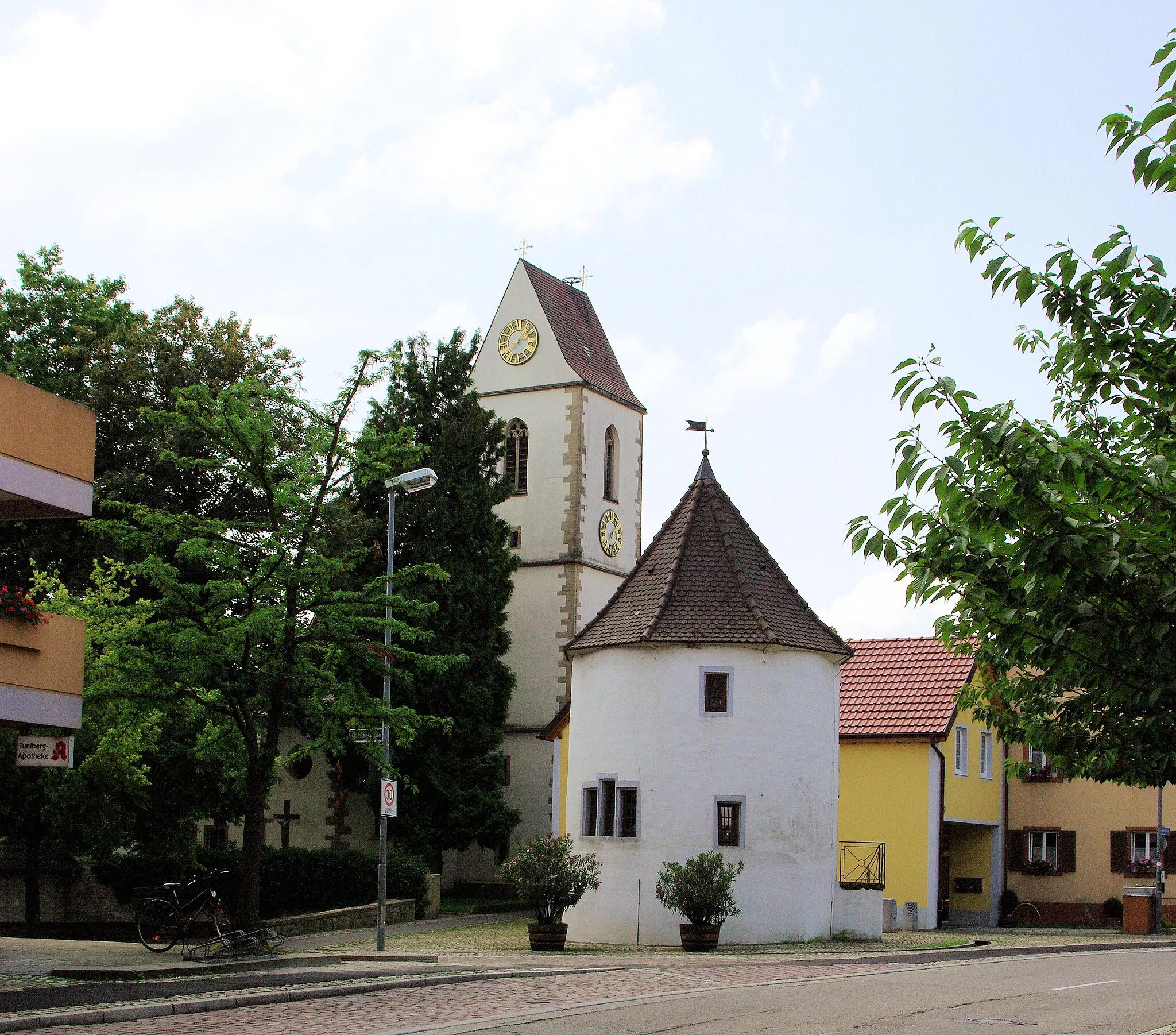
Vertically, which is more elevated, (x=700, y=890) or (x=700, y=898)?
(x=700, y=890)

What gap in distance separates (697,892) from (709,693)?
15.5 ft

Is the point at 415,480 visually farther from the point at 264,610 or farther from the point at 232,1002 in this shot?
the point at 232,1002

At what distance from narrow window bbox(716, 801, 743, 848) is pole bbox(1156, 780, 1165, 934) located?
1273cm

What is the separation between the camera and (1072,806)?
4456 centimetres

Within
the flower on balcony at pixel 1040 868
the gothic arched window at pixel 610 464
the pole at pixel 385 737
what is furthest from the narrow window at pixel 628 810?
the gothic arched window at pixel 610 464

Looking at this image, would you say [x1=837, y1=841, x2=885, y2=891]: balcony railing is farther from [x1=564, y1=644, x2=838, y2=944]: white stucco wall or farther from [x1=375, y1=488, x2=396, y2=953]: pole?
[x1=375, y1=488, x2=396, y2=953]: pole

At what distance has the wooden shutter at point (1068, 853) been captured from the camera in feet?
145

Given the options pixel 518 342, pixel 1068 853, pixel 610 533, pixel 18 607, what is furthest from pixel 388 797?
pixel 518 342

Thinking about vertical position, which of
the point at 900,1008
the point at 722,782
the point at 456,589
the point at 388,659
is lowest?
the point at 900,1008

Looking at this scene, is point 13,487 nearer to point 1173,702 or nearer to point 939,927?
point 1173,702

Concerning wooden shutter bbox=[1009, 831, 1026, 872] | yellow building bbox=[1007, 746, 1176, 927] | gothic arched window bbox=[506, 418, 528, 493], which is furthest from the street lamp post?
gothic arched window bbox=[506, 418, 528, 493]

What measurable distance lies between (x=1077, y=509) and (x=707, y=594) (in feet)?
82.7

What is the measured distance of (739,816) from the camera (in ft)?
103

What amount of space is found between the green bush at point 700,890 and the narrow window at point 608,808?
107 inches
